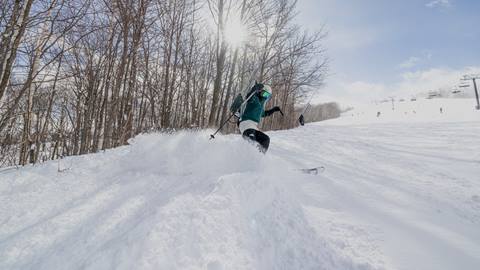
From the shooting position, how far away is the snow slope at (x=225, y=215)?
201cm

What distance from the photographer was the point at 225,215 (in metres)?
2.40

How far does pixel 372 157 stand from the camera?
6.27 metres

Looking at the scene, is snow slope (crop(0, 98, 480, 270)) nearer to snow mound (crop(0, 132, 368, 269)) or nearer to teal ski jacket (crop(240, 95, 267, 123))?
snow mound (crop(0, 132, 368, 269))

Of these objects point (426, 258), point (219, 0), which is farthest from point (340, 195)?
point (219, 0)

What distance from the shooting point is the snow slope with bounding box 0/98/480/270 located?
201cm

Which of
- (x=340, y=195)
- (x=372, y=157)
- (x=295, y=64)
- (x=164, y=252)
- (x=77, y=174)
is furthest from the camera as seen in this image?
(x=295, y=64)

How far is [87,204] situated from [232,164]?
2038 mm

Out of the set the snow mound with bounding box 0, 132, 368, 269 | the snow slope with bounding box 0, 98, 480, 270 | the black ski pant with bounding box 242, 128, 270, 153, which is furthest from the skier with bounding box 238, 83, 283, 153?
the snow mound with bounding box 0, 132, 368, 269

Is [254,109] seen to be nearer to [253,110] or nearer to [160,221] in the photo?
[253,110]

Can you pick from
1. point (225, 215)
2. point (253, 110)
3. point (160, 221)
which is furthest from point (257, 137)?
point (160, 221)

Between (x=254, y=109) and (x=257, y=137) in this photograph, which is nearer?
(x=257, y=137)

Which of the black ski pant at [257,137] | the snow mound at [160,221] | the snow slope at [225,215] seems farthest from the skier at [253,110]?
the snow mound at [160,221]

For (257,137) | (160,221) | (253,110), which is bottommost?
(160,221)

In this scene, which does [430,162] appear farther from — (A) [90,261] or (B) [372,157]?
(A) [90,261]
